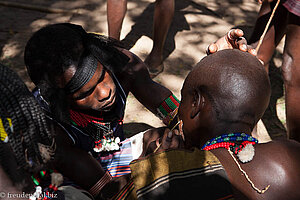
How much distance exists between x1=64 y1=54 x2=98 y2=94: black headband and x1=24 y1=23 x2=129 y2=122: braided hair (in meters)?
0.02

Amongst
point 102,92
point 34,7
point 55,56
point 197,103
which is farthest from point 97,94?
point 34,7

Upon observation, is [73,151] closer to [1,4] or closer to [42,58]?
[42,58]

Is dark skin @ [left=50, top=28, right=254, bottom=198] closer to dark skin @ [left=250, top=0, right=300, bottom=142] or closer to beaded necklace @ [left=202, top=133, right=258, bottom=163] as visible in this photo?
beaded necklace @ [left=202, top=133, right=258, bottom=163]

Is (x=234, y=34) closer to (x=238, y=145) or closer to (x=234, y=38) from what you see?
(x=234, y=38)

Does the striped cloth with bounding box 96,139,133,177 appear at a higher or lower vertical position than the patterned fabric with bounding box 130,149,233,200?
lower

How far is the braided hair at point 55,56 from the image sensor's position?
1.71m

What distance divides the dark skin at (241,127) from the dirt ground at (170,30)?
1.56m

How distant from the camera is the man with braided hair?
1743 mm

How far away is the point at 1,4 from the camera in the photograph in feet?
15.3

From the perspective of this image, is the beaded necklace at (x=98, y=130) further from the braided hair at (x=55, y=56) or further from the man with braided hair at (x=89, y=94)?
the braided hair at (x=55, y=56)

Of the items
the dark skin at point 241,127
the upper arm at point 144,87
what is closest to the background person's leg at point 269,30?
the upper arm at point 144,87

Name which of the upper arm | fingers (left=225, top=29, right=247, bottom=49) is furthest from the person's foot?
fingers (left=225, top=29, right=247, bottom=49)

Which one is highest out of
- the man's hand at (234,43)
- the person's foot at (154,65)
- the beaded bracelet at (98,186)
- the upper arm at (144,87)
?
the man's hand at (234,43)

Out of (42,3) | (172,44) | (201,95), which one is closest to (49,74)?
(201,95)
